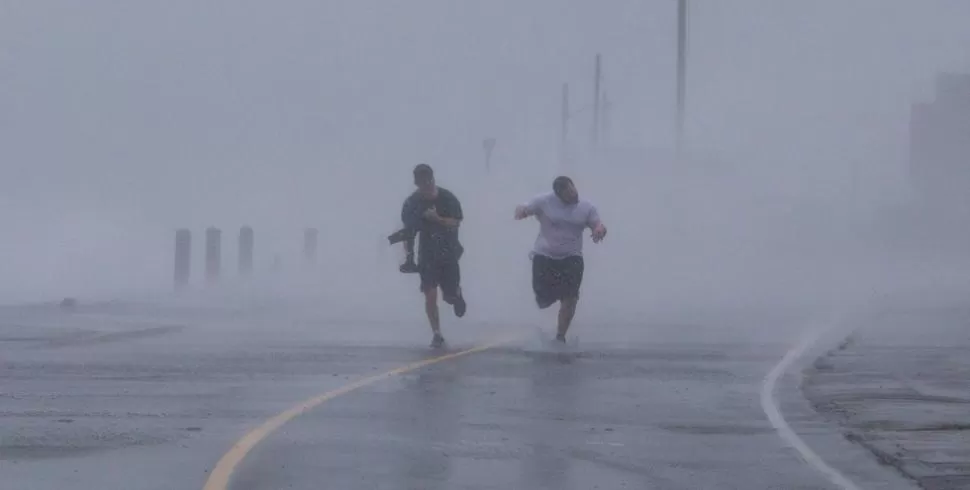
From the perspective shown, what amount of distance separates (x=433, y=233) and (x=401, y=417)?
6.44 meters

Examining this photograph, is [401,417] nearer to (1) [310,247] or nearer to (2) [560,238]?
(2) [560,238]

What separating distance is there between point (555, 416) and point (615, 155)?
5996 centimetres

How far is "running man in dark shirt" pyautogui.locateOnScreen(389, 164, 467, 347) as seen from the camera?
54.4 feet

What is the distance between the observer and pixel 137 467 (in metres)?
8.16

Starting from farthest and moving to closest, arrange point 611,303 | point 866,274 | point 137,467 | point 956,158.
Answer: point 956,158 → point 866,274 → point 611,303 → point 137,467

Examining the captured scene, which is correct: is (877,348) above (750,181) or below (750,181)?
below

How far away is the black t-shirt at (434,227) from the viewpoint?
54.4 ft

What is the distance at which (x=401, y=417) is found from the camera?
402 inches

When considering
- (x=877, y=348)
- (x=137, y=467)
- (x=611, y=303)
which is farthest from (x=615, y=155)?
(x=137, y=467)

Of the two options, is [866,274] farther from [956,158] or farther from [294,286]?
[956,158]

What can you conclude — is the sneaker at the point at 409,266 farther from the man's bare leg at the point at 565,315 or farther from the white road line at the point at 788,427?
the white road line at the point at 788,427

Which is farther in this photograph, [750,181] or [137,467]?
[750,181]

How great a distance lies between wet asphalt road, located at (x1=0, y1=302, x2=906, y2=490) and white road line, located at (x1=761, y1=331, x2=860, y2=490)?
0.21 ft

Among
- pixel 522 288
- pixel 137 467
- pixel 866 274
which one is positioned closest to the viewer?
pixel 137 467
